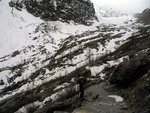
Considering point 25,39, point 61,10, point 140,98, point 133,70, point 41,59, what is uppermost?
point 61,10

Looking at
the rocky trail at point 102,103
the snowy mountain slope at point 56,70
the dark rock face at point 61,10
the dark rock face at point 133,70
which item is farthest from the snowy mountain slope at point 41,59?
the dark rock face at point 133,70

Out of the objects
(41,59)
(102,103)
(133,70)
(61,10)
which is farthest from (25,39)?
(102,103)

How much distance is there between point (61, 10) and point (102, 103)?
256ft

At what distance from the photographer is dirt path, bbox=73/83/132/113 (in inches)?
622

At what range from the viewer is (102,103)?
17562 mm

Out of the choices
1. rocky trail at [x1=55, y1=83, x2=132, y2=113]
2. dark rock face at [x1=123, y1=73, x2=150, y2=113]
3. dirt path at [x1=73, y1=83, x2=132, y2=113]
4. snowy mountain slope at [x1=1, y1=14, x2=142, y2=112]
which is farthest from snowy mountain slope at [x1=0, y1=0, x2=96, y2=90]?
dark rock face at [x1=123, y1=73, x2=150, y2=113]

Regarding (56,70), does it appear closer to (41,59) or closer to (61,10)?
(41,59)

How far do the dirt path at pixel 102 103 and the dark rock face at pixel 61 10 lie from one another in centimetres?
6497

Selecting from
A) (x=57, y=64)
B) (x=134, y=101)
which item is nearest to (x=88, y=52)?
(x=57, y=64)

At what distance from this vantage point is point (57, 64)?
→ 1692 inches

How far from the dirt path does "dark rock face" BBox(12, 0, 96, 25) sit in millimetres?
64971

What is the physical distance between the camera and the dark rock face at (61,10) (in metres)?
84.8

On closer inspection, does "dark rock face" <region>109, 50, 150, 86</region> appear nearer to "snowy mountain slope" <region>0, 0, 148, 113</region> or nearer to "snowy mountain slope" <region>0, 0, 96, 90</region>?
"snowy mountain slope" <region>0, 0, 148, 113</region>

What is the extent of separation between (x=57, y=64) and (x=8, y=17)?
3543 cm
